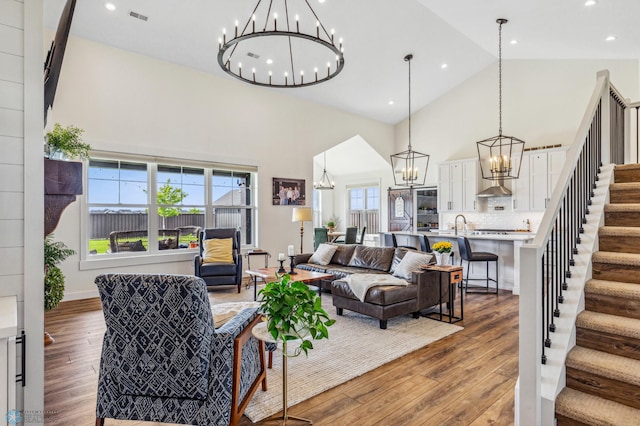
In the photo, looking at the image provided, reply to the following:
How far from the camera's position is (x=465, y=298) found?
5457 mm

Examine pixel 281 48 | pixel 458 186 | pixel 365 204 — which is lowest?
pixel 365 204

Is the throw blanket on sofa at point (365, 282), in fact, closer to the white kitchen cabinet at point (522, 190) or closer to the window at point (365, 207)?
the white kitchen cabinet at point (522, 190)

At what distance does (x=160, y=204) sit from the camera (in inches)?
245

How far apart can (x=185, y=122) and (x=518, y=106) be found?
22.5 feet

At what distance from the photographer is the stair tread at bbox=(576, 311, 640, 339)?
6.63 feet

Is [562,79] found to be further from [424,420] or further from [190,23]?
[424,420]

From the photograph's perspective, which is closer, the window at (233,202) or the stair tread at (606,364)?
the stair tread at (606,364)

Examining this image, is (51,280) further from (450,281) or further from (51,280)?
(450,281)

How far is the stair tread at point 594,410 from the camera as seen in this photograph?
1.76 metres

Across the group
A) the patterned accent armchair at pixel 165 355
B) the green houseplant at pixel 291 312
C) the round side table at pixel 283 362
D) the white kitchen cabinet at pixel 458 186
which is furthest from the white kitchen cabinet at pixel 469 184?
the patterned accent armchair at pixel 165 355

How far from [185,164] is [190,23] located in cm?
225

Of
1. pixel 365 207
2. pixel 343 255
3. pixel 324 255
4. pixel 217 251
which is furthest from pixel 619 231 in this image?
pixel 365 207

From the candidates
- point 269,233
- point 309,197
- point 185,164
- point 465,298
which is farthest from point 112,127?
point 465,298

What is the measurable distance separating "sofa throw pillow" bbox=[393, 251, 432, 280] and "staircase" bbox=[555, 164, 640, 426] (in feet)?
6.62
